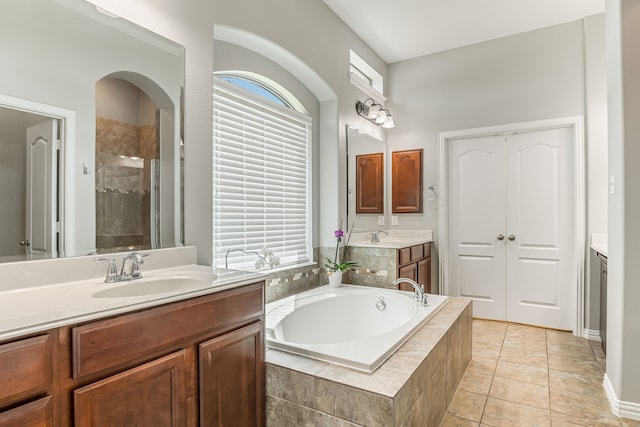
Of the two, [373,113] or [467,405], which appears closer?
[467,405]

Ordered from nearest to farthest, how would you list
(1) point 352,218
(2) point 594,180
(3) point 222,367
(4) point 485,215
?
(3) point 222,367, (2) point 594,180, (1) point 352,218, (4) point 485,215


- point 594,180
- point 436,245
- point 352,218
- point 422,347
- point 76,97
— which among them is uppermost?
point 76,97

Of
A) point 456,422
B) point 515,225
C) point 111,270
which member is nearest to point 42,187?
point 111,270

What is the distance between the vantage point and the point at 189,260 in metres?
1.86

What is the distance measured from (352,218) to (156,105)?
2146 mm

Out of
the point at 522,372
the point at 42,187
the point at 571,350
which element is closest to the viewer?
the point at 42,187

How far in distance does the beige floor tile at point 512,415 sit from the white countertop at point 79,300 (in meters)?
1.58

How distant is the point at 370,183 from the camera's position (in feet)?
12.6

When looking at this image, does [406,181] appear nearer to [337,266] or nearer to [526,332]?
[337,266]

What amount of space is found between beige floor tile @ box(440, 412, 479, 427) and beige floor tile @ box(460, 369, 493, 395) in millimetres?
367

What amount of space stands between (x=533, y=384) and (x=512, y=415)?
0.49 m

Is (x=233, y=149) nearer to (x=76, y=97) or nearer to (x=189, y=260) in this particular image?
(x=189, y=260)

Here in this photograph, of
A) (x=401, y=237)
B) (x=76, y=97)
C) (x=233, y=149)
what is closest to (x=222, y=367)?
(x=76, y=97)

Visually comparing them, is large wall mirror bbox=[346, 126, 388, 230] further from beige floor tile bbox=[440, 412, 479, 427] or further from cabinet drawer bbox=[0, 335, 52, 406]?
cabinet drawer bbox=[0, 335, 52, 406]
